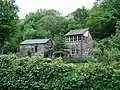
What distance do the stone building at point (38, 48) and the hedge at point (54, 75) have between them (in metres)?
32.0

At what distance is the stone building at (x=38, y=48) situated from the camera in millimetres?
44178

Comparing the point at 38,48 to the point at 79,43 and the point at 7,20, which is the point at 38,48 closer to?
the point at 79,43

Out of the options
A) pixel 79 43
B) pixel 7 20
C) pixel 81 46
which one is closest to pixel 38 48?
pixel 79 43

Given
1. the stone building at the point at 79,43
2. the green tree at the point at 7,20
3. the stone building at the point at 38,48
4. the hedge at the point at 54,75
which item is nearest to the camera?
the hedge at the point at 54,75

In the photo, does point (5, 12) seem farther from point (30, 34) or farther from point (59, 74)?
point (59, 74)

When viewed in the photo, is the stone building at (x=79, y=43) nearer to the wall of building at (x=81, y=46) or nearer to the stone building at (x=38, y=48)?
the wall of building at (x=81, y=46)

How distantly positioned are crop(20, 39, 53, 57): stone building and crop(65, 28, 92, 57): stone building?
3.29m

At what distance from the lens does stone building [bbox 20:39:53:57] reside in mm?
44178

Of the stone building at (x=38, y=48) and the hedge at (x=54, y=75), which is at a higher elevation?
the hedge at (x=54, y=75)

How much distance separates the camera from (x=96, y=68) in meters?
9.35

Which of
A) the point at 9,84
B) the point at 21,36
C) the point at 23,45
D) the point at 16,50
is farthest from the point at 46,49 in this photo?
the point at 9,84

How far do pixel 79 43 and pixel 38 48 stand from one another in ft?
22.3

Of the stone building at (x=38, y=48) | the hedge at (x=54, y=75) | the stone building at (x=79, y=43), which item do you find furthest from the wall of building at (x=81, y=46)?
the hedge at (x=54, y=75)

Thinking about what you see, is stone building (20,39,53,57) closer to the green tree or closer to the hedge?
the green tree
